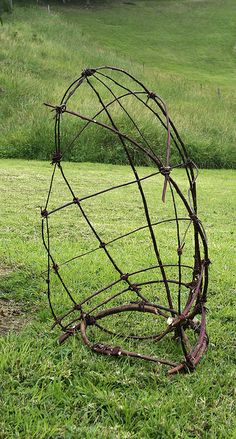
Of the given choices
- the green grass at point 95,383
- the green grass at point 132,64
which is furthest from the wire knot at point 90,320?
the green grass at point 132,64

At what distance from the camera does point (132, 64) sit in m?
25.1

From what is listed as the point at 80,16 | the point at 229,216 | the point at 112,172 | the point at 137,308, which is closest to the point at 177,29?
the point at 80,16

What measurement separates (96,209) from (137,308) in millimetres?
3573

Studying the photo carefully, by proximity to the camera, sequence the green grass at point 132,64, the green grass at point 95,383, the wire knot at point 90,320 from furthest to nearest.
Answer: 1. the green grass at point 132,64
2. the wire knot at point 90,320
3. the green grass at point 95,383

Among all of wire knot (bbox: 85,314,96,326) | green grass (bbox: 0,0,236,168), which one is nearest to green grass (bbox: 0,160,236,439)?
wire knot (bbox: 85,314,96,326)

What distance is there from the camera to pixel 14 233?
4.48 metres

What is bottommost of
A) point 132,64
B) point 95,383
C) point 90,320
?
point 95,383

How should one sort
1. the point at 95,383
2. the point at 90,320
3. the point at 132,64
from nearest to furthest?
the point at 95,383 < the point at 90,320 < the point at 132,64

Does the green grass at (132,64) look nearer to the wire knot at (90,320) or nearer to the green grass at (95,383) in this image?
the green grass at (95,383)

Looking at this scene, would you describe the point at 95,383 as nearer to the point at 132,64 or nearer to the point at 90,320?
the point at 90,320

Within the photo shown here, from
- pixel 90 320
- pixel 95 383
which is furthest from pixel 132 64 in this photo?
pixel 95 383

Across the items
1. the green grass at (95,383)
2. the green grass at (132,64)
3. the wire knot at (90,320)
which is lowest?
the green grass at (95,383)

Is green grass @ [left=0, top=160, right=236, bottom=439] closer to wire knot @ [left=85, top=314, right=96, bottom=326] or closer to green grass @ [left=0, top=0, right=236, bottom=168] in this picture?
wire knot @ [left=85, top=314, right=96, bottom=326]

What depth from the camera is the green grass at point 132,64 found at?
475 inches
